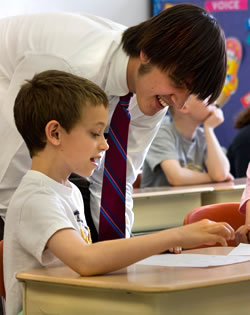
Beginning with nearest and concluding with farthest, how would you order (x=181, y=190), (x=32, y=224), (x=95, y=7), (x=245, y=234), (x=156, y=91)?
(x=32, y=224)
(x=156, y=91)
(x=245, y=234)
(x=181, y=190)
(x=95, y=7)

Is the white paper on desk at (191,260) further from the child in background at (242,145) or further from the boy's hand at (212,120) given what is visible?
the child in background at (242,145)

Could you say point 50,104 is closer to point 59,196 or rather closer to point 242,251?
point 59,196

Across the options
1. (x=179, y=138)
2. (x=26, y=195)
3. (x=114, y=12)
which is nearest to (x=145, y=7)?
(x=114, y=12)

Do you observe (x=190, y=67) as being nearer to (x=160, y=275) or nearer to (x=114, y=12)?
(x=160, y=275)

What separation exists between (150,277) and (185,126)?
2752mm

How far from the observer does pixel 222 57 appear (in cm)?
174

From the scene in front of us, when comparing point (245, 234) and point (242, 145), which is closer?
point (245, 234)

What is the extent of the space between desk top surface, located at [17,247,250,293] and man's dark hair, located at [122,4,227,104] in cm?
53

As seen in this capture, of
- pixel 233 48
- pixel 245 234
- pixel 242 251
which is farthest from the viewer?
pixel 233 48

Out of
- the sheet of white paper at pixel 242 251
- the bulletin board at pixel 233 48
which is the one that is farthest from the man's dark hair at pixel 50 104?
the bulletin board at pixel 233 48

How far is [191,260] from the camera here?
4.90ft

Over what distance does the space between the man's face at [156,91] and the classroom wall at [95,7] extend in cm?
242

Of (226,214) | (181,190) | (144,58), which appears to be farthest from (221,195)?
(144,58)

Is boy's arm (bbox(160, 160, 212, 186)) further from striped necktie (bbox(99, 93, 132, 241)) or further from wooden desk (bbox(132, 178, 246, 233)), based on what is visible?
striped necktie (bbox(99, 93, 132, 241))
